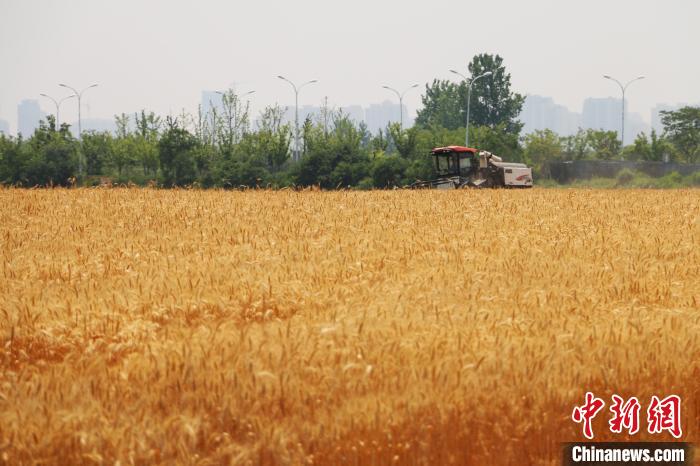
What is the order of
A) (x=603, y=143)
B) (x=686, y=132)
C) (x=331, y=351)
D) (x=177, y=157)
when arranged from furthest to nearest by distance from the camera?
1. (x=603, y=143)
2. (x=686, y=132)
3. (x=177, y=157)
4. (x=331, y=351)

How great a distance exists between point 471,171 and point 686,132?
6739 cm

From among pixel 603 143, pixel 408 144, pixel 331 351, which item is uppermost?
pixel 603 143

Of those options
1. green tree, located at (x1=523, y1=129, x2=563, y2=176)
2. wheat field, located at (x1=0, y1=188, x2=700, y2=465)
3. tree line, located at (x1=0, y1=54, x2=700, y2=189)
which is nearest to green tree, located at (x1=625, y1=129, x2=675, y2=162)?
tree line, located at (x1=0, y1=54, x2=700, y2=189)

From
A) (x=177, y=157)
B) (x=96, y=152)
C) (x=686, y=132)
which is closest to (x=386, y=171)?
(x=177, y=157)

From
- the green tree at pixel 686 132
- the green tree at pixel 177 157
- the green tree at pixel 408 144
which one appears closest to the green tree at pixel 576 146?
the green tree at pixel 686 132

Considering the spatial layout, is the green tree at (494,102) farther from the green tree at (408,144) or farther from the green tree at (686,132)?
the green tree at (408,144)

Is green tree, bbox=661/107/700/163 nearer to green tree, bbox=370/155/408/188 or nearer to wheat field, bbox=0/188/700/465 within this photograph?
green tree, bbox=370/155/408/188

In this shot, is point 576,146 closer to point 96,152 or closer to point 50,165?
point 96,152

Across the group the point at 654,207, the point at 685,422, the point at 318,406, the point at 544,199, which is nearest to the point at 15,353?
the point at 318,406

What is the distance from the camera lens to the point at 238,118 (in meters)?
102

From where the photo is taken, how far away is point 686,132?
99062 millimetres

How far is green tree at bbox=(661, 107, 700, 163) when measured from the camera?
3896 inches

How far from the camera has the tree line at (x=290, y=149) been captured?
64.3 m

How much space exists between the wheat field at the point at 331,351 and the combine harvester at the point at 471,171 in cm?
3116
